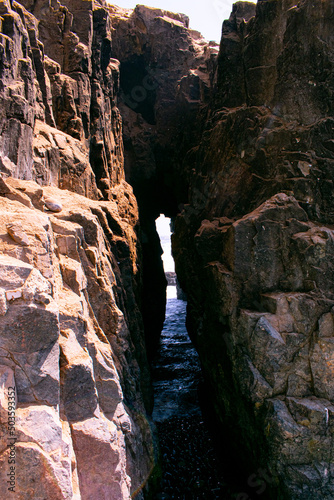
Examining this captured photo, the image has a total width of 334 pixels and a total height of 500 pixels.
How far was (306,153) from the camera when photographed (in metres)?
15.1

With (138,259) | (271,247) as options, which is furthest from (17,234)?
(138,259)

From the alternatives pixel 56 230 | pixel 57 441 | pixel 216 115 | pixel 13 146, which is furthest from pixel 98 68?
pixel 57 441

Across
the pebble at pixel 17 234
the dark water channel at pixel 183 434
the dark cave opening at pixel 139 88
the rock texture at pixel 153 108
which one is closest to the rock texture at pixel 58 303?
the pebble at pixel 17 234

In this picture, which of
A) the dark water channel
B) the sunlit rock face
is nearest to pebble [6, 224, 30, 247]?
the sunlit rock face

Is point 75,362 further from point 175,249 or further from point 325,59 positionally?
point 325,59

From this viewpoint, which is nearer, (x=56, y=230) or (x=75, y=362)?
(x=75, y=362)

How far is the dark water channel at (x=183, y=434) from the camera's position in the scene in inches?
520

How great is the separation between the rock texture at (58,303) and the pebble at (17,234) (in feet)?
0.08

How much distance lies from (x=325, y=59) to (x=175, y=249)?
12.5m

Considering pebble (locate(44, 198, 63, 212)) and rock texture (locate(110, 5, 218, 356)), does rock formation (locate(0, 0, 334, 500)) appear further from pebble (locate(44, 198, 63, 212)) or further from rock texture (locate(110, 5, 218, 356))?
rock texture (locate(110, 5, 218, 356))

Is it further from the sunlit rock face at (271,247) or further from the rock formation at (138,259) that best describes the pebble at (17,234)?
the sunlit rock face at (271,247)

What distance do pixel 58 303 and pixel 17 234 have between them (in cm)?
175

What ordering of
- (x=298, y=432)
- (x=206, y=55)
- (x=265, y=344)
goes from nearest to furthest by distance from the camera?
(x=298, y=432) < (x=265, y=344) < (x=206, y=55)

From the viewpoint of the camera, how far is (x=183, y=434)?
53.8ft
